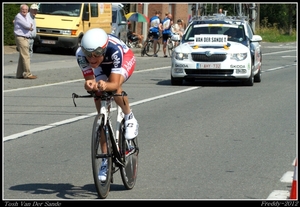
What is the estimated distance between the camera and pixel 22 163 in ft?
29.9

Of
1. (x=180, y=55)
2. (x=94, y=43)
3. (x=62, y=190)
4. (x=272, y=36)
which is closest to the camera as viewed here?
(x=94, y=43)

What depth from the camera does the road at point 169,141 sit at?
7.74 metres

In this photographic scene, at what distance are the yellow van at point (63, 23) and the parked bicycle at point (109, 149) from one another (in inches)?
956

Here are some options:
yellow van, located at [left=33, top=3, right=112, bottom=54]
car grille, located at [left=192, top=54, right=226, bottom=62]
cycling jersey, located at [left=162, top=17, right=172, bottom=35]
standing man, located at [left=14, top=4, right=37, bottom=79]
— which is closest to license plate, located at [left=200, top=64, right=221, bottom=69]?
car grille, located at [left=192, top=54, right=226, bottom=62]

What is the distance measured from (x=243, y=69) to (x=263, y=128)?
7514 mm

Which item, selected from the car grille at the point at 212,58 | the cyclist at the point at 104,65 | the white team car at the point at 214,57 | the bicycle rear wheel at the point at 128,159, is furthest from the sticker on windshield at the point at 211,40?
the cyclist at the point at 104,65

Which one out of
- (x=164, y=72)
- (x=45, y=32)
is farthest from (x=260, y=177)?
(x=45, y=32)

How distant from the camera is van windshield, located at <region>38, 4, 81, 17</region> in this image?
3275cm

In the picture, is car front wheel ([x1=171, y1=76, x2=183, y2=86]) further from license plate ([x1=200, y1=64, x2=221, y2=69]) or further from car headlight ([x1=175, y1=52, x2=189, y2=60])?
license plate ([x1=200, y1=64, x2=221, y2=69])

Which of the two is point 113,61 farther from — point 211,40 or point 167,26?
point 167,26

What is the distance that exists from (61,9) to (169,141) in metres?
22.6

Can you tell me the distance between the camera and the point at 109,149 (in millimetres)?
7168

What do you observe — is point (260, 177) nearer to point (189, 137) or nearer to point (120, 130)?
point (120, 130)

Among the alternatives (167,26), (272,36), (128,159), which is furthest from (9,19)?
(272,36)
